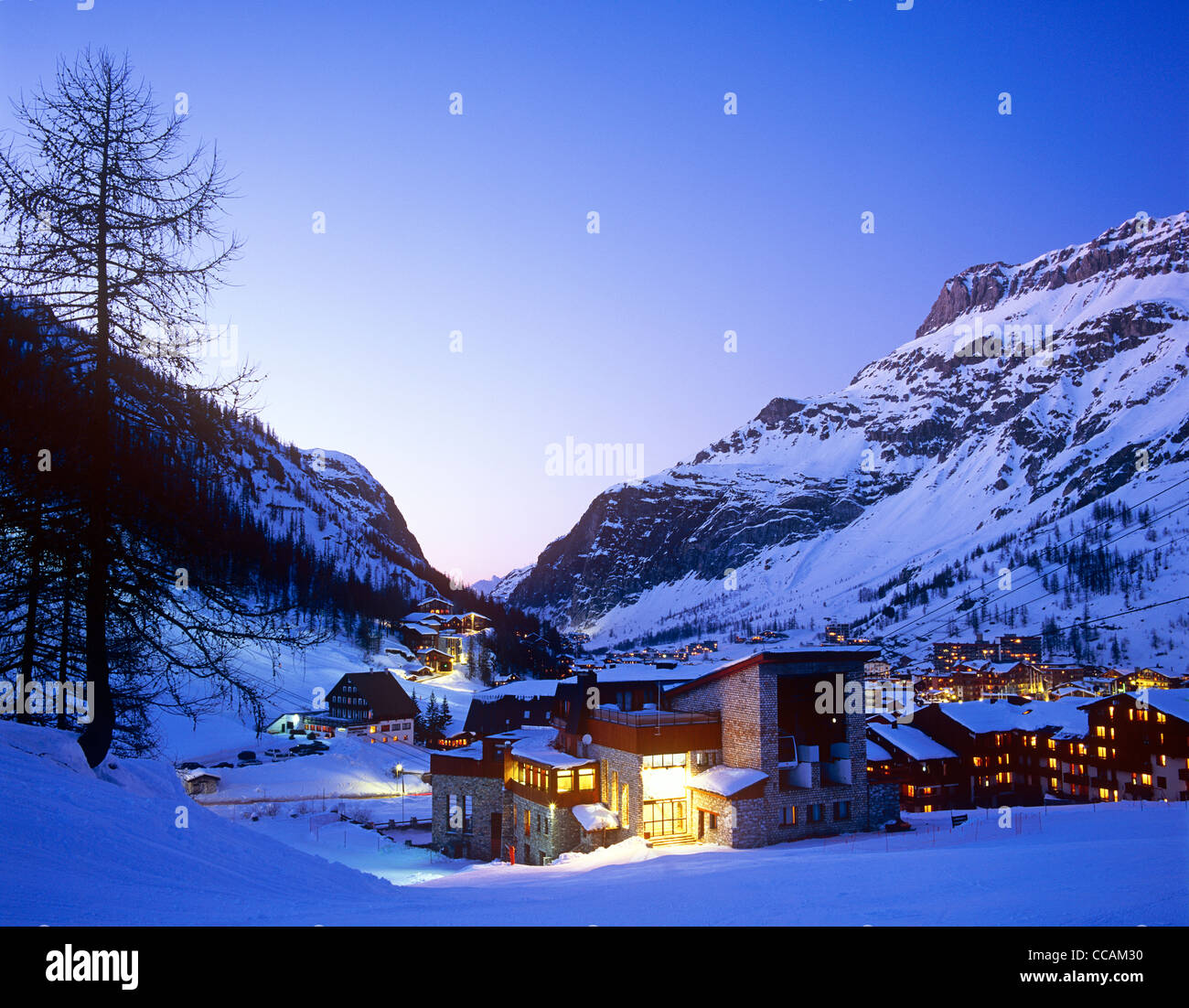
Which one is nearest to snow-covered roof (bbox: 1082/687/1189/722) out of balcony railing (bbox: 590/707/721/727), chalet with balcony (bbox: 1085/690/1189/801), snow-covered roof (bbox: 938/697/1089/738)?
chalet with balcony (bbox: 1085/690/1189/801)

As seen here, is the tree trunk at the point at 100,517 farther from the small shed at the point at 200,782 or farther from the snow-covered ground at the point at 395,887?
the small shed at the point at 200,782

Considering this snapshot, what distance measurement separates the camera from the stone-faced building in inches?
1026

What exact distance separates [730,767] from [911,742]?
135 ft

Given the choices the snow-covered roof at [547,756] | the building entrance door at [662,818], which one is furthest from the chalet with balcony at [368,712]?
the building entrance door at [662,818]

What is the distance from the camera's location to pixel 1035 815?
82.3 feet

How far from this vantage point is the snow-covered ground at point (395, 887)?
6.53 metres

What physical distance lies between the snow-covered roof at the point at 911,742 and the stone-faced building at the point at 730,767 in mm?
33470

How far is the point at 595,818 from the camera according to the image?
→ 29078 millimetres

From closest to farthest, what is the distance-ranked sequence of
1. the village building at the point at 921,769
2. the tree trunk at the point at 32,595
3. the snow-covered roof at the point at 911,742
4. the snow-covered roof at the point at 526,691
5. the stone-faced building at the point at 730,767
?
1. the tree trunk at the point at 32,595
2. the stone-faced building at the point at 730,767
3. the village building at the point at 921,769
4. the snow-covered roof at the point at 911,742
5. the snow-covered roof at the point at 526,691

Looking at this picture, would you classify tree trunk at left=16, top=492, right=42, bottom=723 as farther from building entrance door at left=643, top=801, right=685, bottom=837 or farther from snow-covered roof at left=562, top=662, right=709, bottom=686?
snow-covered roof at left=562, top=662, right=709, bottom=686

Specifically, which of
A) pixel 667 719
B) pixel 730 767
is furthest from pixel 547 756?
pixel 730 767

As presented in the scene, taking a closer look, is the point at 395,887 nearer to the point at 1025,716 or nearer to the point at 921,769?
the point at 921,769

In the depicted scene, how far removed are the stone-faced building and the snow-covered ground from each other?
38.6ft
